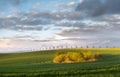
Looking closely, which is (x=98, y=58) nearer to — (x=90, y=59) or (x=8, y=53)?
(x=90, y=59)

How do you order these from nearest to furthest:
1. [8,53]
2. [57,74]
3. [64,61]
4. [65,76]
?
[65,76] < [57,74] < [64,61] < [8,53]

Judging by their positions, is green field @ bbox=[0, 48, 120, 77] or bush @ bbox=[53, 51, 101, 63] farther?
bush @ bbox=[53, 51, 101, 63]

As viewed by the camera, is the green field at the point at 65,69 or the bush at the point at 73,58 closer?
the green field at the point at 65,69

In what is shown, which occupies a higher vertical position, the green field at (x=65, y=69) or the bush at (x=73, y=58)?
the bush at (x=73, y=58)

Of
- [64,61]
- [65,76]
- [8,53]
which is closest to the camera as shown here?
[65,76]

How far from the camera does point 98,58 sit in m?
89.2

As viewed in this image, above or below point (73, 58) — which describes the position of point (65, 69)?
below

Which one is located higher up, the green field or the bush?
the bush

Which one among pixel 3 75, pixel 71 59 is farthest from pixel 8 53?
pixel 3 75

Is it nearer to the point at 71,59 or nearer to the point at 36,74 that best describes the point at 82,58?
the point at 71,59

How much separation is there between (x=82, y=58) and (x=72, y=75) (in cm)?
3988

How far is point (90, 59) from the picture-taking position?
8662 centimetres

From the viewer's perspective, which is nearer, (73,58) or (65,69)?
(65,69)

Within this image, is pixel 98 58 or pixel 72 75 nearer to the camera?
pixel 72 75
